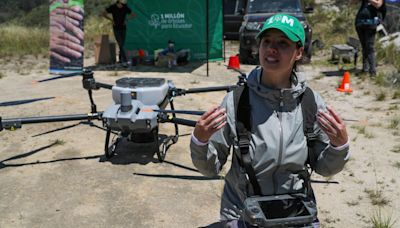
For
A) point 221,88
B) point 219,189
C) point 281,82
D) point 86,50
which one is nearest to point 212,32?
point 86,50

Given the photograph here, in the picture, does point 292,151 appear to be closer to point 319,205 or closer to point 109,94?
point 319,205

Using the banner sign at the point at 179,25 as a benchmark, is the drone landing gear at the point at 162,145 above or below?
below

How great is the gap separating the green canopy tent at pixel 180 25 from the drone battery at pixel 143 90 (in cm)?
804

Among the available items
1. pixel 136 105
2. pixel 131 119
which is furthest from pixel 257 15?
pixel 131 119

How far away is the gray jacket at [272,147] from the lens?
6.52 feet

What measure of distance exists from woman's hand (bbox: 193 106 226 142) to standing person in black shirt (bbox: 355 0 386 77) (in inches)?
331

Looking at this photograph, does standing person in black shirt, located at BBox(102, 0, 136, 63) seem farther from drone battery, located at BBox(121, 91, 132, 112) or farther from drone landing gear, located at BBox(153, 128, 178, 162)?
drone battery, located at BBox(121, 91, 132, 112)

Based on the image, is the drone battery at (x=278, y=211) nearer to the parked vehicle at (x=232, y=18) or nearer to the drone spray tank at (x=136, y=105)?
the drone spray tank at (x=136, y=105)

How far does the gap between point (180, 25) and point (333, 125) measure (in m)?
11.6

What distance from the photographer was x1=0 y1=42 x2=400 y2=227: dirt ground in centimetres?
375

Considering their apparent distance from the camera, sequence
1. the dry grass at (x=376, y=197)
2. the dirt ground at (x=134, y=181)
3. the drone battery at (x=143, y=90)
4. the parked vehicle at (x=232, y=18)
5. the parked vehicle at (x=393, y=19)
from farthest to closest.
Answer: the parked vehicle at (x=232, y=18) < the parked vehicle at (x=393, y=19) < the drone battery at (x=143, y=90) < the dry grass at (x=376, y=197) < the dirt ground at (x=134, y=181)

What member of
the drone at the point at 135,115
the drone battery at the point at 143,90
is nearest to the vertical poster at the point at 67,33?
the drone at the point at 135,115

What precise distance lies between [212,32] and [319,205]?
9746 mm

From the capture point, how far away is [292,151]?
2.00 metres
